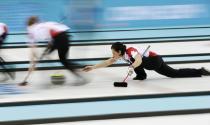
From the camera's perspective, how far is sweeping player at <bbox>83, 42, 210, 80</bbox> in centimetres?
638

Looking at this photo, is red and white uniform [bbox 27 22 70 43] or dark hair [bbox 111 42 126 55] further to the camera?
dark hair [bbox 111 42 126 55]

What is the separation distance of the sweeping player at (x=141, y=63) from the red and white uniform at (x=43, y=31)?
75cm

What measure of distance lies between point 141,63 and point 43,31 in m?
1.64

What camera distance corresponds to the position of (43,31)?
620 cm

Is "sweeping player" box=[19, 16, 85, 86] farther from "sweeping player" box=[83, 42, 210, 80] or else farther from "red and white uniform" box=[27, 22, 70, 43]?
"sweeping player" box=[83, 42, 210, 80]

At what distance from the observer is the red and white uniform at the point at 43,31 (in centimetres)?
615

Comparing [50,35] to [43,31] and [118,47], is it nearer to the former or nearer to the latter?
[43,31]

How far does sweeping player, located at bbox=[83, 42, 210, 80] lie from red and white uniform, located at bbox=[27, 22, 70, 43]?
2.45ft

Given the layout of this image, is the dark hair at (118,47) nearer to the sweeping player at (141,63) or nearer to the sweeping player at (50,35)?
the sweeping player at (141,63)

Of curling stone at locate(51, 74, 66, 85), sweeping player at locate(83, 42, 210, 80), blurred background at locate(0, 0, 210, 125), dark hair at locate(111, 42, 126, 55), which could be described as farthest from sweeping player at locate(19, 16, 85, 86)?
dark hair at locate(111, 42, 126, 55)

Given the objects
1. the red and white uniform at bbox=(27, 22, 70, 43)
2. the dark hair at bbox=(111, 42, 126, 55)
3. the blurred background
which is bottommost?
the blurred background

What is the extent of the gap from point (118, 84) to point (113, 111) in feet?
4.75

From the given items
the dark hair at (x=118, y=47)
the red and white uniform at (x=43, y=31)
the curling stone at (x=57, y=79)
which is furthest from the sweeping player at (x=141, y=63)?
the red and white uniform at (x=43, y=31)

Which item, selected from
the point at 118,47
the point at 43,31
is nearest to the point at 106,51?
the point at 118,47
